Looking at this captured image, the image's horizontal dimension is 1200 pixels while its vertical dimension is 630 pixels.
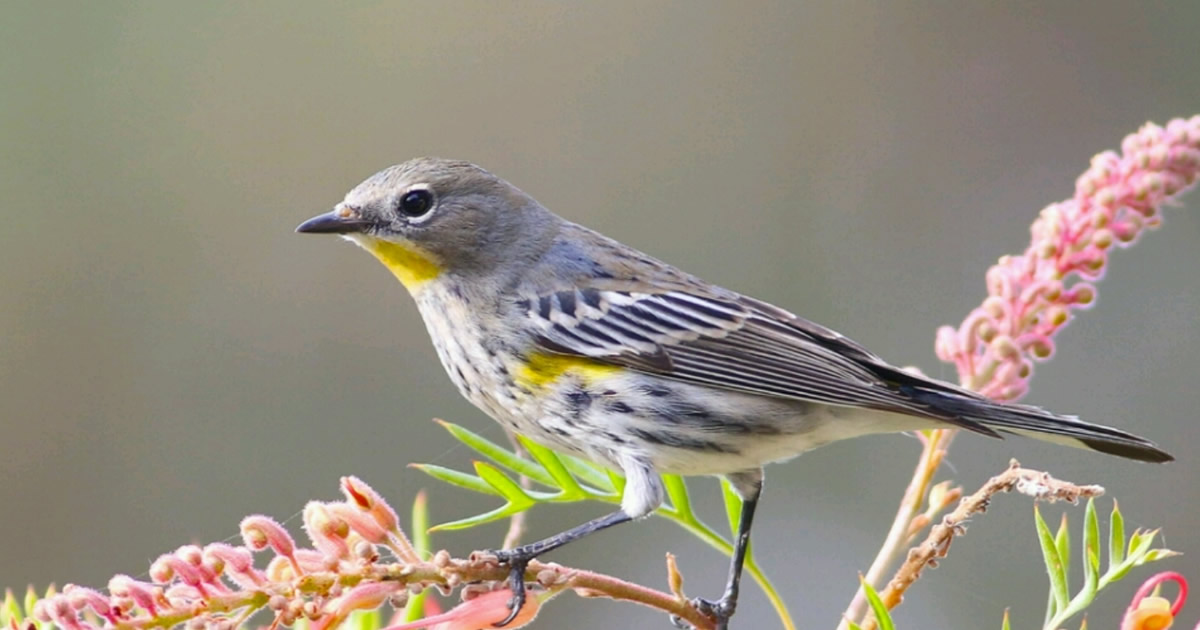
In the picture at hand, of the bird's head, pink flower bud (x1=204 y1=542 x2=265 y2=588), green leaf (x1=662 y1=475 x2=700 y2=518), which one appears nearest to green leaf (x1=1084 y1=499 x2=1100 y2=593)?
green leaf (x1=662 y1=475 x2=700 y2=518)

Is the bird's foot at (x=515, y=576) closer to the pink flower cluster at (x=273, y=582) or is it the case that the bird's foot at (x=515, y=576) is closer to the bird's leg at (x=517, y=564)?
the bird's leg at (x=517, y=564)

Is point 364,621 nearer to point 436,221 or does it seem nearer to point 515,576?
point 515,576

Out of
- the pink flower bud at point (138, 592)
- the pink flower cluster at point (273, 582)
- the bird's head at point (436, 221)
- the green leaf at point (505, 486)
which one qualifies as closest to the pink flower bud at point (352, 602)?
the pink flower cluster at point (273, 582)

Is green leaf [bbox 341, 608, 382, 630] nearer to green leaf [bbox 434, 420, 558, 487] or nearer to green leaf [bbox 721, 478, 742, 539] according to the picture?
green leaf [bbox 434, 420, 558, 487]

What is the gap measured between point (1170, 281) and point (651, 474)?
223 inches

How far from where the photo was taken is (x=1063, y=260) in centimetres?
271

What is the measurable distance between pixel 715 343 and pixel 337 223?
108 centimetres

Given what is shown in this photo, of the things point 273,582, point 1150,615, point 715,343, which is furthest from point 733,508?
point 273,582

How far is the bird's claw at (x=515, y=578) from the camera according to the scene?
215 cm

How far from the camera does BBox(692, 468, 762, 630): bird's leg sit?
2.73 meters

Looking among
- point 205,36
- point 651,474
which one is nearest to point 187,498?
point 205,36

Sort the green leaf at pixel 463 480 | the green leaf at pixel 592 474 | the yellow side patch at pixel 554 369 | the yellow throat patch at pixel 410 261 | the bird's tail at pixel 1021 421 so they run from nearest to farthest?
the green leaf at pixel 463 480, the bird's tail at pixel 1021 421, the green leaf at pixel 592 474, the yellow side patch at pixel 554 369, the yellow throat patch at pixel 410 261

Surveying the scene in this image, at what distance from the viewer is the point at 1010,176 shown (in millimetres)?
8133

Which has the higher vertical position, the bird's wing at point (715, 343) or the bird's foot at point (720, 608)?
the bird's wing at point (715, 343)
